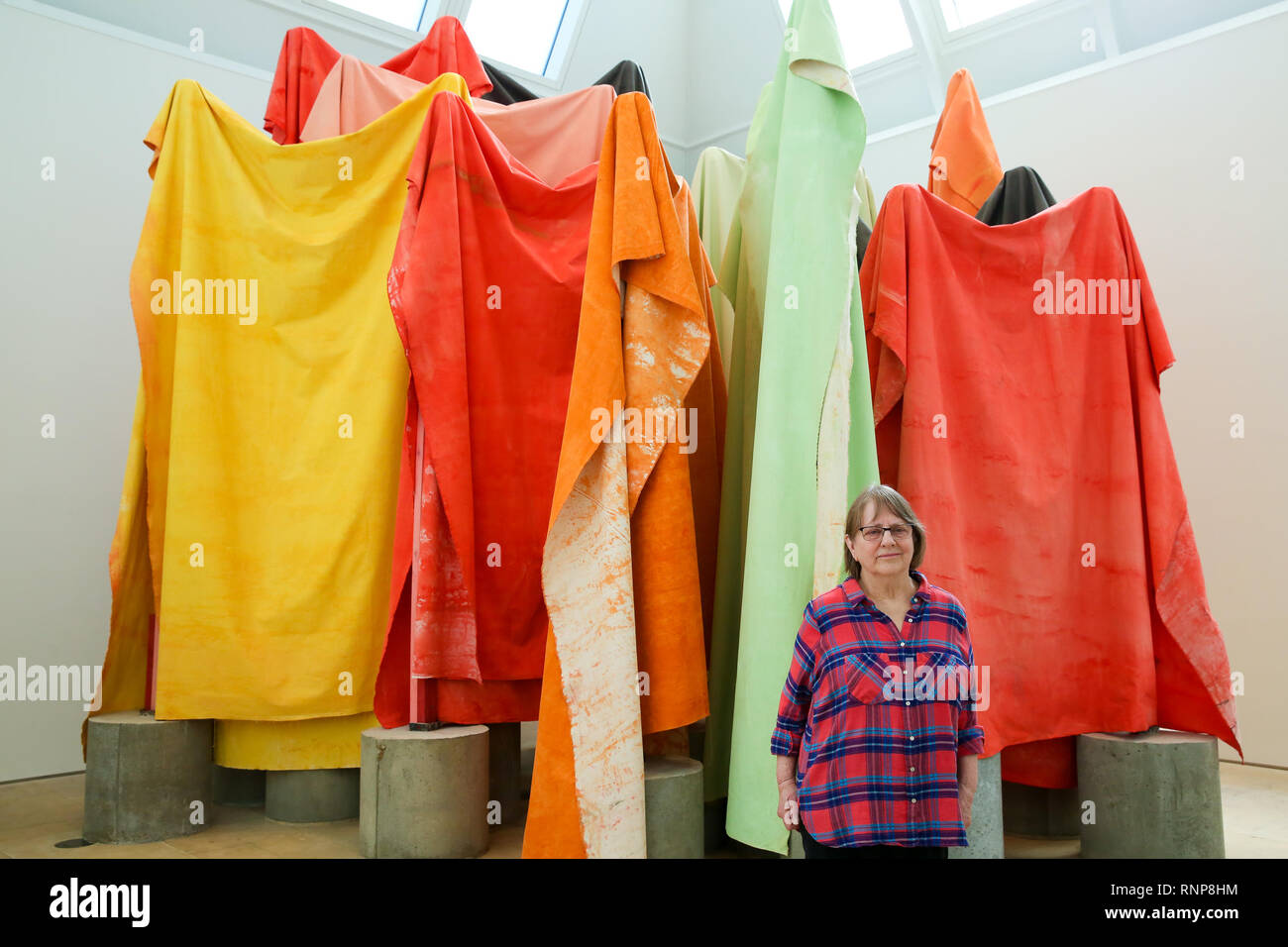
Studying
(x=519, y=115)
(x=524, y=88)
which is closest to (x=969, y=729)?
(x=519, y=115)

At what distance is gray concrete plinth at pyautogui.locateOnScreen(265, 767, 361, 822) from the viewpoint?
393 centimetres

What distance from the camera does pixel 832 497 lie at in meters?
3.02

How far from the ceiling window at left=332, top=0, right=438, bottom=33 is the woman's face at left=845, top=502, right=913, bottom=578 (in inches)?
226

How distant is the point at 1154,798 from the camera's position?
334cm

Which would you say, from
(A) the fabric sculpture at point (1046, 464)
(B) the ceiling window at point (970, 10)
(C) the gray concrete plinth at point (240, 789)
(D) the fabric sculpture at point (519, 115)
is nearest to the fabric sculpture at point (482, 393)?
(D) the fabric sculpture at point (519, 115)

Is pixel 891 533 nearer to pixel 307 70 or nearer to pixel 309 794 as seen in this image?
pixel 309 794

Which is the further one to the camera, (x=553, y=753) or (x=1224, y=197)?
(x=1224, y=197)

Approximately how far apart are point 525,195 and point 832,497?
181 centimetres

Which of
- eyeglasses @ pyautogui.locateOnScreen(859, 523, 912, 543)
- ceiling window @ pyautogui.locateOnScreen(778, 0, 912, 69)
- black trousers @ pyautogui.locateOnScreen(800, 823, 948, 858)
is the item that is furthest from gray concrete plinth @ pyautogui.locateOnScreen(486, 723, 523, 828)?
ceiling window @ pyautogui.locateOnScreen(778, 0, 912, 69)

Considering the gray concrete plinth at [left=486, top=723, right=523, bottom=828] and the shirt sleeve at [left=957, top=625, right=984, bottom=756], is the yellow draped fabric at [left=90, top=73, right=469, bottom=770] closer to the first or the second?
the gray concrete plinth at [left=486, top=723, right=523, bottom=828]

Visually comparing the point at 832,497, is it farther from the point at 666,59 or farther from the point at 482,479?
the point at 666,59

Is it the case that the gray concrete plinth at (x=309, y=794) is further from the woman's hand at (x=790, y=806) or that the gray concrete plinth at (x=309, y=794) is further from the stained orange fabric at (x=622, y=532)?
the woman's hand at (x=790, y=806)

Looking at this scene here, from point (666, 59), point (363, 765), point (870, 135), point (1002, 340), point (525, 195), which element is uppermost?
point (666, 59)

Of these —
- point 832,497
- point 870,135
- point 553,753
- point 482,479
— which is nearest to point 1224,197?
point 870,135
